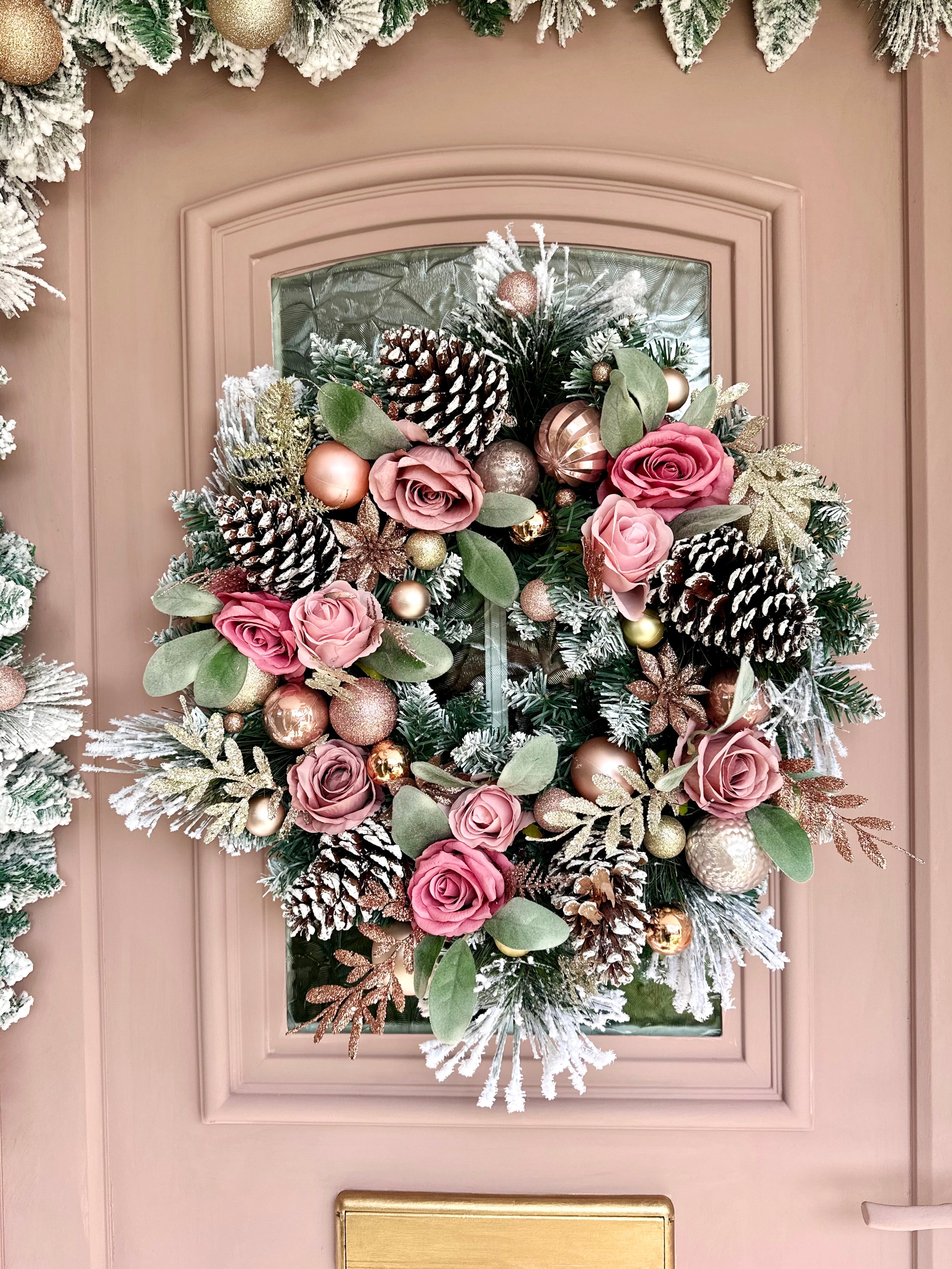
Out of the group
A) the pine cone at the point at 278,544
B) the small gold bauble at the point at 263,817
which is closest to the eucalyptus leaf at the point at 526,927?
the small gold bauble at the point at 263,817

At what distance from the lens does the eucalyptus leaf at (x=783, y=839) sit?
564mm

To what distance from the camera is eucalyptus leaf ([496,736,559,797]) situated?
0.58 metres

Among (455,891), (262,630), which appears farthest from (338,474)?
(455,891)

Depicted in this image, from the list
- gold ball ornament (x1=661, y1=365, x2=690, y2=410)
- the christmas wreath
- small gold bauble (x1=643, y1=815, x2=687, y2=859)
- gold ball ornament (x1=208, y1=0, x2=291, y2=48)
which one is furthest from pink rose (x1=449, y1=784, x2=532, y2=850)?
gold ball ornament (x1=208, y1=0, x2=291, y2=48)

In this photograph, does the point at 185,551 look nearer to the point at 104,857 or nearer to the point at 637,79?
the point at 104,857

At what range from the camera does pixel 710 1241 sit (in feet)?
2.42

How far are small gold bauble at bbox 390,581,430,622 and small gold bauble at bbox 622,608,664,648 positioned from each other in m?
0.18

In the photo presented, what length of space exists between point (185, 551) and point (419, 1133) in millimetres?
667

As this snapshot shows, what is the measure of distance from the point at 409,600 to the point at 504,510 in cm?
11

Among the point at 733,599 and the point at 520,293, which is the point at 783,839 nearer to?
the point at 733,599

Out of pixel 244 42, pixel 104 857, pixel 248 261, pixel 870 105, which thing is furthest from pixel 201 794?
pixel 870 105

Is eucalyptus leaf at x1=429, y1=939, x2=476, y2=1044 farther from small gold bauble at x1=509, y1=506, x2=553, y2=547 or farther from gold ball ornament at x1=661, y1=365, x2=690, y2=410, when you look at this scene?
gold ball ornament at x1=661, y1=365, x2=690, y2=410

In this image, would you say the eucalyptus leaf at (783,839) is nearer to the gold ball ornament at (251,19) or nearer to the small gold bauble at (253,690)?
the small gold bauble at (253,690)

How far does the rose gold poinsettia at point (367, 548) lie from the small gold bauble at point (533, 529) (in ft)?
0.33
